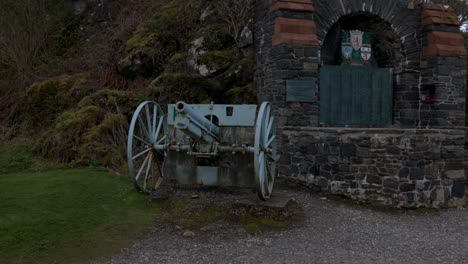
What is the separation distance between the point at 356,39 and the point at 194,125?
763 cm

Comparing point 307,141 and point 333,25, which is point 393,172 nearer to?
point 307,141

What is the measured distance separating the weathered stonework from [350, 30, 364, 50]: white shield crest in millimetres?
610

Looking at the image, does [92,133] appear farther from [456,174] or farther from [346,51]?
[456,174]

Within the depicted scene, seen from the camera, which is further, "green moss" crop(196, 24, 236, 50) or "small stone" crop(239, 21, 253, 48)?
"green moss" crop(196, 24, 236, 50)

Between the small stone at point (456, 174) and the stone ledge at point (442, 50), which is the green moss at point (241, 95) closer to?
the stone ledge at point (442, 50)

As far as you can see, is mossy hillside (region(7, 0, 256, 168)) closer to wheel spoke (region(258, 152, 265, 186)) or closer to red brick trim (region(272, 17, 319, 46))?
red brick trim (region(272, 17, 319, 46))

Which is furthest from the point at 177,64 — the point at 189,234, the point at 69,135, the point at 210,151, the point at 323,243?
the point at 323,243

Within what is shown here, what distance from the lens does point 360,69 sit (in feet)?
40.2

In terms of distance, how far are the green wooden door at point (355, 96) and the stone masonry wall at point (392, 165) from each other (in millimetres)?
3212

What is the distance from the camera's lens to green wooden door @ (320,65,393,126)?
38.4 feet

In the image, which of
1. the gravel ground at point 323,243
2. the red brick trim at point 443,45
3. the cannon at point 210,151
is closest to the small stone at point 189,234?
the gravel ground at point 323,243

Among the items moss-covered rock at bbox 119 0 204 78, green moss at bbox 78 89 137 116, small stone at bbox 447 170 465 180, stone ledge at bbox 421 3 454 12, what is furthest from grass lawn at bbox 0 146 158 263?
stone ledge at bbox 421 3 454 12

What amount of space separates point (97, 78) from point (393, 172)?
31.8 ft

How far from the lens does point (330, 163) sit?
8484 mm
